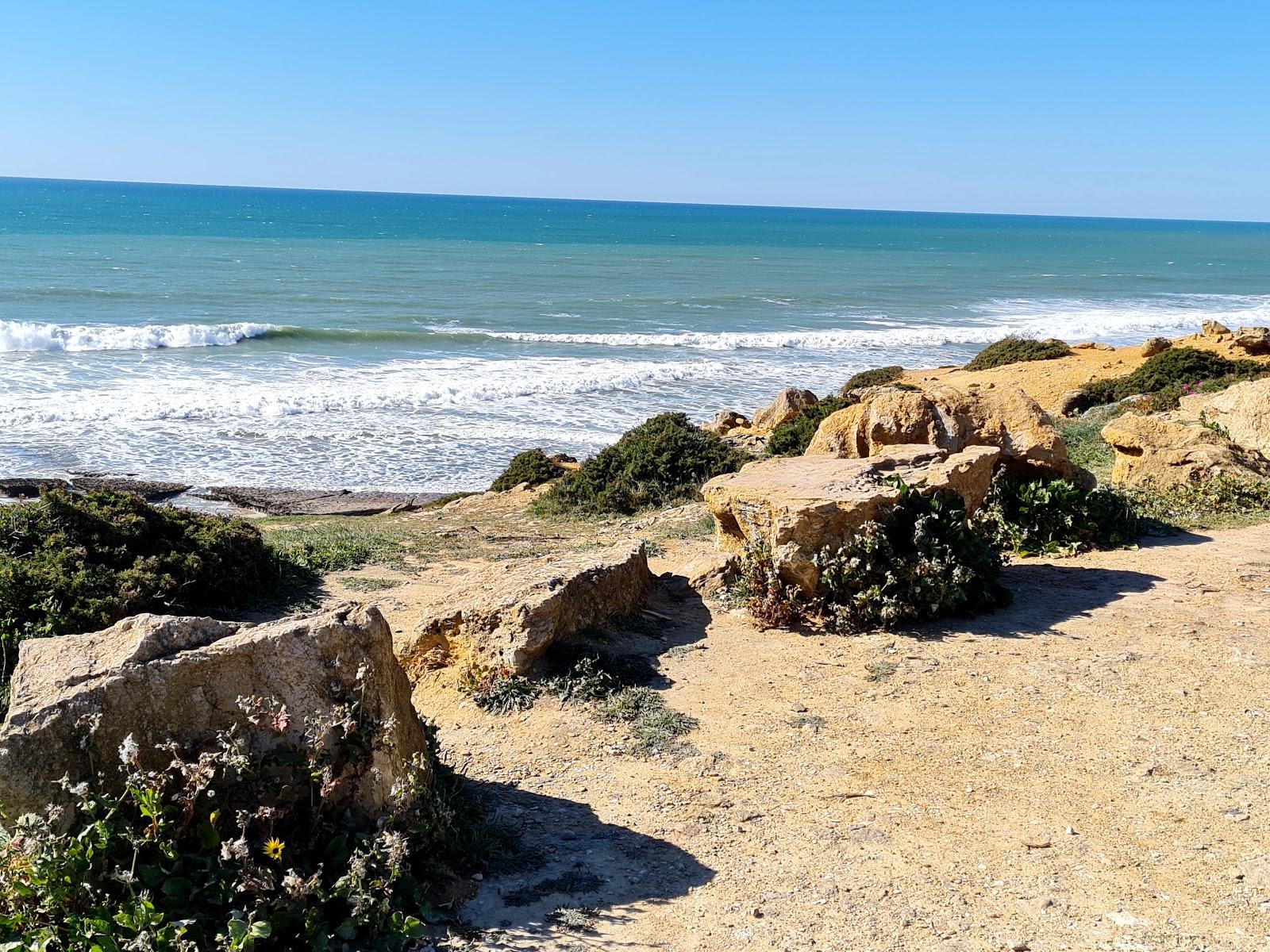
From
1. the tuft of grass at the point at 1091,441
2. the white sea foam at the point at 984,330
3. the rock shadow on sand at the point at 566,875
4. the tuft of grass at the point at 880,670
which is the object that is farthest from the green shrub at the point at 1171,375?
the rock shadow on sand at the point at 566,875

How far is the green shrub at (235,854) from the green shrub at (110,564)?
12.4 feet

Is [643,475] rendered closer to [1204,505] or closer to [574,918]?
[1204,505]

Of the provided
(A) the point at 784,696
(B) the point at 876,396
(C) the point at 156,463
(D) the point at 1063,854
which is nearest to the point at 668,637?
(A) the point at 784,696

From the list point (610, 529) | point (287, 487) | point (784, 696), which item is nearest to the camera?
point (784, 696)

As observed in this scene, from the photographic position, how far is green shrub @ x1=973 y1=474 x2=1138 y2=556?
877cm

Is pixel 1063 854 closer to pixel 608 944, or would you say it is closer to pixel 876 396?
pixel 608 944

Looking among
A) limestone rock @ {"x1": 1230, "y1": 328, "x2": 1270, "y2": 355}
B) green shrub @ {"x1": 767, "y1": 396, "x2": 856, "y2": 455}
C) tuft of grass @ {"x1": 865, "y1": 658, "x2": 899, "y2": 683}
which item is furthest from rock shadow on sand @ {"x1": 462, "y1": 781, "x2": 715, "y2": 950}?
limestone rock @ {"x1": 1230, "y1": 328, "x2": 1270, "y2": 355}

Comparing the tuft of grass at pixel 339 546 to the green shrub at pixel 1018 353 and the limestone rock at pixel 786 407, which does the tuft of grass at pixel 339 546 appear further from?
the green shrub at pixel 1018 353

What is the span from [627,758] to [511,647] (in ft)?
3.82

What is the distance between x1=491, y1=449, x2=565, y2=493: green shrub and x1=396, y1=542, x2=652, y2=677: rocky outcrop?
8710 mm

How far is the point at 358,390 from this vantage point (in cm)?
2541

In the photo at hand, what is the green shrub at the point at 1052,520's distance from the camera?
8.77m

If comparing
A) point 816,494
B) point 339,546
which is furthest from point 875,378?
point 816,494

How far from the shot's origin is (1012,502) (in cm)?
907
